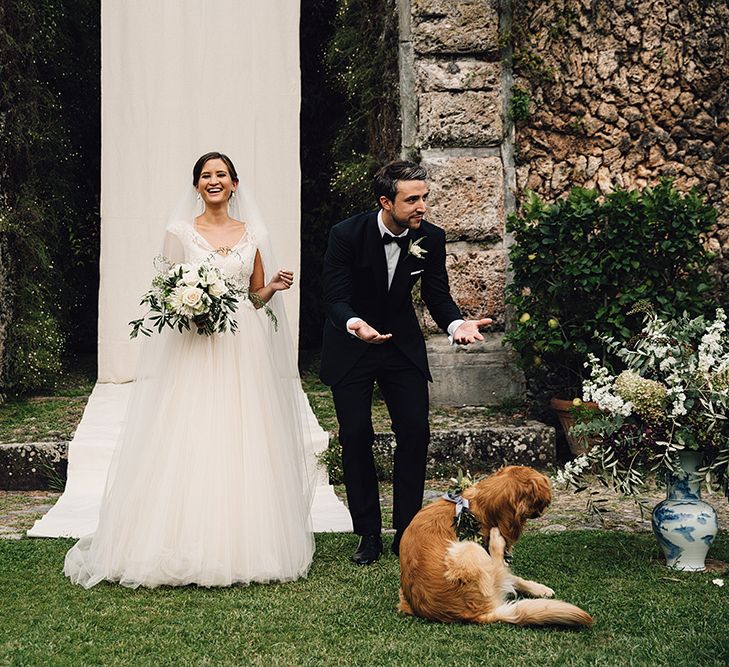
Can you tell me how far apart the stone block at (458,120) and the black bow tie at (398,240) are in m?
2.55

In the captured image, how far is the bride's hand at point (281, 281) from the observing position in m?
4.57

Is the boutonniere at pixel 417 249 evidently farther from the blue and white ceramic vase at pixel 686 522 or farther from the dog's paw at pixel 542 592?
the dog's paw at pixel 542 592

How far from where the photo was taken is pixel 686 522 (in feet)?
14.0

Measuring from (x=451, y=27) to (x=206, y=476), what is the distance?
386 centimetres

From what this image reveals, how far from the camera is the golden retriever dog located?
354 centimetres

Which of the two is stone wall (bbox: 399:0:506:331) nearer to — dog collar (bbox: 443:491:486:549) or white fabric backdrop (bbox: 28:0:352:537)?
white fabric backdrop (bbox: 28:0:352:537)

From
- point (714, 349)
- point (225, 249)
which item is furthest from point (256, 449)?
point (714, 349)

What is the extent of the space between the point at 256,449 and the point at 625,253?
113 inches

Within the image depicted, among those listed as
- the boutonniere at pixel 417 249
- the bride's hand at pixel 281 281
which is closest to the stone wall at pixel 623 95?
the boutonniere at pixel 417 249

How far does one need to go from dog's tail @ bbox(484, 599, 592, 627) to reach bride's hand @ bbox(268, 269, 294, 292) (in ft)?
5.58

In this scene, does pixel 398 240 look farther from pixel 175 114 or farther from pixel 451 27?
pixel 175 114

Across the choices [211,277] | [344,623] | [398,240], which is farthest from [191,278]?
[344,623]

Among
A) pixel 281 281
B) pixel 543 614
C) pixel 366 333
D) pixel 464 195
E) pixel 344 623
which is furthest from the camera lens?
pixel 464 195

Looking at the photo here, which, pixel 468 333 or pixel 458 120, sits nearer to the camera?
pixel 468 333
